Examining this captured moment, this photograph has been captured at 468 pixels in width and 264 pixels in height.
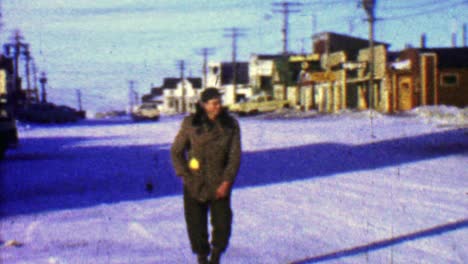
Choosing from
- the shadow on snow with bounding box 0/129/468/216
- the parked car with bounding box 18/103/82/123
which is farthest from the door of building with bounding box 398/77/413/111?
the parked car with bounding box 18/103/82/123

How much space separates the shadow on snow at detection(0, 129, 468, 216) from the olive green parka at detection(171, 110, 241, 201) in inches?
242

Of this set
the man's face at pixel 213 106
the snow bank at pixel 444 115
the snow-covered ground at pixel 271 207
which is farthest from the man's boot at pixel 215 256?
the snow bank at pixel 444 115

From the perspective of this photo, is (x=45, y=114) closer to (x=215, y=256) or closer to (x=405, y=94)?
(x=405, y=94)

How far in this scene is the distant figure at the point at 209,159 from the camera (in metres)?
6.98

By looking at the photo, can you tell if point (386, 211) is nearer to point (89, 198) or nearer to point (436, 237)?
point (436, 237)

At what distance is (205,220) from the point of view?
721 centimetres

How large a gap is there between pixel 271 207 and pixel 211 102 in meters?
5.61

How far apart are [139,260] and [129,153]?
58.8 feet

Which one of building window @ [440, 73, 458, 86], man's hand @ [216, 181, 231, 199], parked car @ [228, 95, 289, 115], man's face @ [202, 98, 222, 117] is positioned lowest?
parked car @ [228, 95, 289, 115]

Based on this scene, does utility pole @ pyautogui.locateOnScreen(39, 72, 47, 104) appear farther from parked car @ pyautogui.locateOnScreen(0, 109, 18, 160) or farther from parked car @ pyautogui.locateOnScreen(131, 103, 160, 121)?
parked car @ pyautogui.locateOnScreen(0, 109, 18, 160)

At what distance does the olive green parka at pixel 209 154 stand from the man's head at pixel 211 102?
7 centimetres

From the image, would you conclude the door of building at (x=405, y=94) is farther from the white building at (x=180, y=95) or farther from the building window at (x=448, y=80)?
the white building at (x=180, y=95)

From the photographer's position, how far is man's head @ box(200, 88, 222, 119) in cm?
693

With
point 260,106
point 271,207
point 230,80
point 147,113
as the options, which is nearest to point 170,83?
point 230,80
